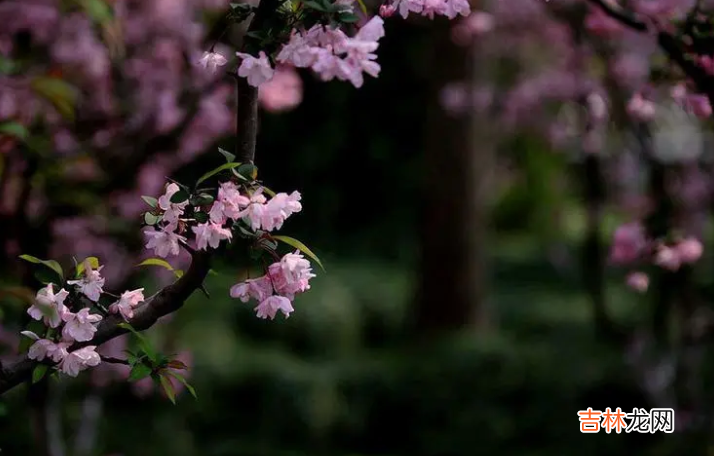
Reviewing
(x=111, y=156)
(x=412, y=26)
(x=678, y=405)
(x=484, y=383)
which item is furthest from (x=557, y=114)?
(x=111, y=156)

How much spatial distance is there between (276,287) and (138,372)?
30 cm

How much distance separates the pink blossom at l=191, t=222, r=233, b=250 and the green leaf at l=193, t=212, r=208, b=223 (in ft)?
0.06

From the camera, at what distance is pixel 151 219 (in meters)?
1.73

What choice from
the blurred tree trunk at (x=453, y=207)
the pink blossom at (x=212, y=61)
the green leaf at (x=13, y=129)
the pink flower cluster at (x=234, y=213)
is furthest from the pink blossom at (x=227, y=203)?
the blurred tree trunk at (x=453, y=207)

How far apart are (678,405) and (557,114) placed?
15.5ft

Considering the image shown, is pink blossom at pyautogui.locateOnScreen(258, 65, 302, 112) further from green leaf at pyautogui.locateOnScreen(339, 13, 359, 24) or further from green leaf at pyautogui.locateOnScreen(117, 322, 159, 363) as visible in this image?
green leaf at pyautogui.locateOnScreen(339, 13, 359, 24)

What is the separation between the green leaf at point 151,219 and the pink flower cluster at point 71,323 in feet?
0.44

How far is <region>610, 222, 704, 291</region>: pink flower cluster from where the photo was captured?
318 centimetres

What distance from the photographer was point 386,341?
8328 mm

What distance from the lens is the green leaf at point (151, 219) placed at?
68.1 inches

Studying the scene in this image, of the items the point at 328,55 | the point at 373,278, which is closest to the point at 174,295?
the point at 328,55

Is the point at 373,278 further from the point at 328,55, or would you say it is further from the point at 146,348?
the point at 328,55

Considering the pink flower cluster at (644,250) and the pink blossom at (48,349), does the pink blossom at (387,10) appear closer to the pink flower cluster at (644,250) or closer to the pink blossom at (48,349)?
the pink blossom at (48,349)

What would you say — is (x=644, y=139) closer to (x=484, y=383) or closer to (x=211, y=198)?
(x=484, y=383)
